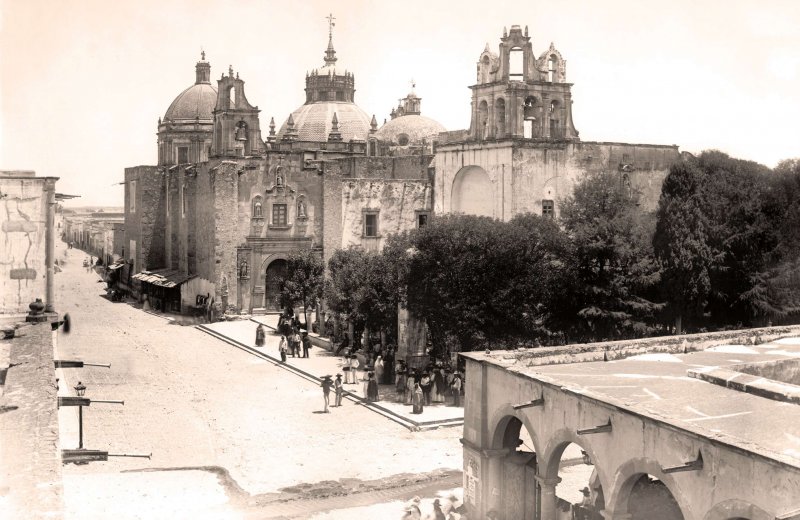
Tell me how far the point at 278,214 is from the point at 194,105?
21116 mm

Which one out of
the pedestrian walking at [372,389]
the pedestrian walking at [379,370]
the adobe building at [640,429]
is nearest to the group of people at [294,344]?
the pedestrian walking at [379,370]

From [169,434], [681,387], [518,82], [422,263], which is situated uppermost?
[518,82]

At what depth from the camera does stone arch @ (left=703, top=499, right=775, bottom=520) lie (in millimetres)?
11125

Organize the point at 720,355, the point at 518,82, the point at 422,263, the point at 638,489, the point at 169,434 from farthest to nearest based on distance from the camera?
1. the point at 518,82
2. the point at 422,263
3. the point at 169,434
4. the point at 720,355
5. the point at 638,489

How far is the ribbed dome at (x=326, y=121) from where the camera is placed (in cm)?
5966

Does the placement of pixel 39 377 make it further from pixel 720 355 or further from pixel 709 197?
pixel 709 197

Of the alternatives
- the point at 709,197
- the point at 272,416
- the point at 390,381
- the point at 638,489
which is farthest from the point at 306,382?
the point at 638,489

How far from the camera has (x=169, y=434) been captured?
23.0 metres

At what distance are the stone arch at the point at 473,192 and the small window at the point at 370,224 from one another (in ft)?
16.2

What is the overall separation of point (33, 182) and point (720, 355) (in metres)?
14.4

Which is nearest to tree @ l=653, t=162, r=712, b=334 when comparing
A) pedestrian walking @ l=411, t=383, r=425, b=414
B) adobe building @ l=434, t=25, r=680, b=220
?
adobe building @ l=434, t=25, r=680, b=220

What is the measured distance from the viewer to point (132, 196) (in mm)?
56875

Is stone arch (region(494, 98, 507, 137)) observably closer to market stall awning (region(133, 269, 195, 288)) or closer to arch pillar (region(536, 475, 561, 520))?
market stall awning (region(133, 269, 195, 288))

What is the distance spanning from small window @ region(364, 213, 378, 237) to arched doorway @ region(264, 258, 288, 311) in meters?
3.97
